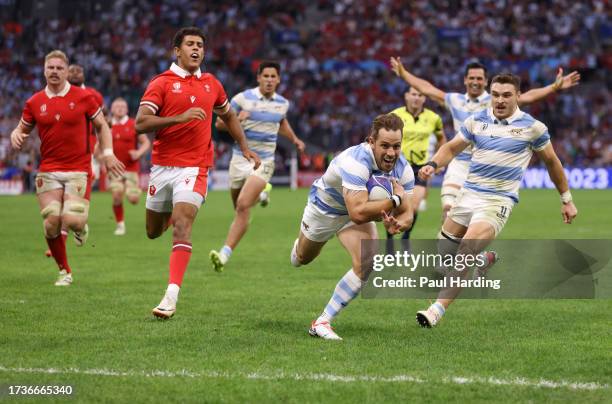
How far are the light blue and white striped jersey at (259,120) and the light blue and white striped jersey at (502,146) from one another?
5309 mm

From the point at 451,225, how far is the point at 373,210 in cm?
254

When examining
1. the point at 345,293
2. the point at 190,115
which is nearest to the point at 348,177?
the point at 345,293

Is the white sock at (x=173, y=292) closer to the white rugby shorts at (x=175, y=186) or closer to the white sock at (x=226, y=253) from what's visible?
the white rugby shorts at (x=175, y=186)

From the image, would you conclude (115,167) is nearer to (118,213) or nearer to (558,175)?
(558,175)

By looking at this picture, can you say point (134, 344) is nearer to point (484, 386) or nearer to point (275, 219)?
point (484, 386)

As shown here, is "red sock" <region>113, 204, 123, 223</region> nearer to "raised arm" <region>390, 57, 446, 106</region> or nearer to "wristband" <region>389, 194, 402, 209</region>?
"raised arm" <region>390, 57, 446, 106</region>

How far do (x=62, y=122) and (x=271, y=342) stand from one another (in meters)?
4.60

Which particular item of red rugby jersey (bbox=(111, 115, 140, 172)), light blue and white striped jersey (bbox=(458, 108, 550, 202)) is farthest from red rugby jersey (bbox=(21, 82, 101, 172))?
red rugby jersey (bbox=(111, 115, 140, 172))

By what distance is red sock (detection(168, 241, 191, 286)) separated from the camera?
30.6ft

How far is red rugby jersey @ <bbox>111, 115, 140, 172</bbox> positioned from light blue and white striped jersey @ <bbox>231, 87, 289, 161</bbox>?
607cm

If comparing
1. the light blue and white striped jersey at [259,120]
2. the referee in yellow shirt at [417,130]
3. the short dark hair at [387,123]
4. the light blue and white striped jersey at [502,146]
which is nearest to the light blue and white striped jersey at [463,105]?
the referee in yellow shirt at [417,130]

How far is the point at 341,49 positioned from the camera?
48.4 m

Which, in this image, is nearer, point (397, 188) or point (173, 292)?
point (397, 188)

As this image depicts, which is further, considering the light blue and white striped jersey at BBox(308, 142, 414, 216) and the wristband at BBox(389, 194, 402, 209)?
the light blue and white striped jersey at BBox(308, 142, 414, 216)
